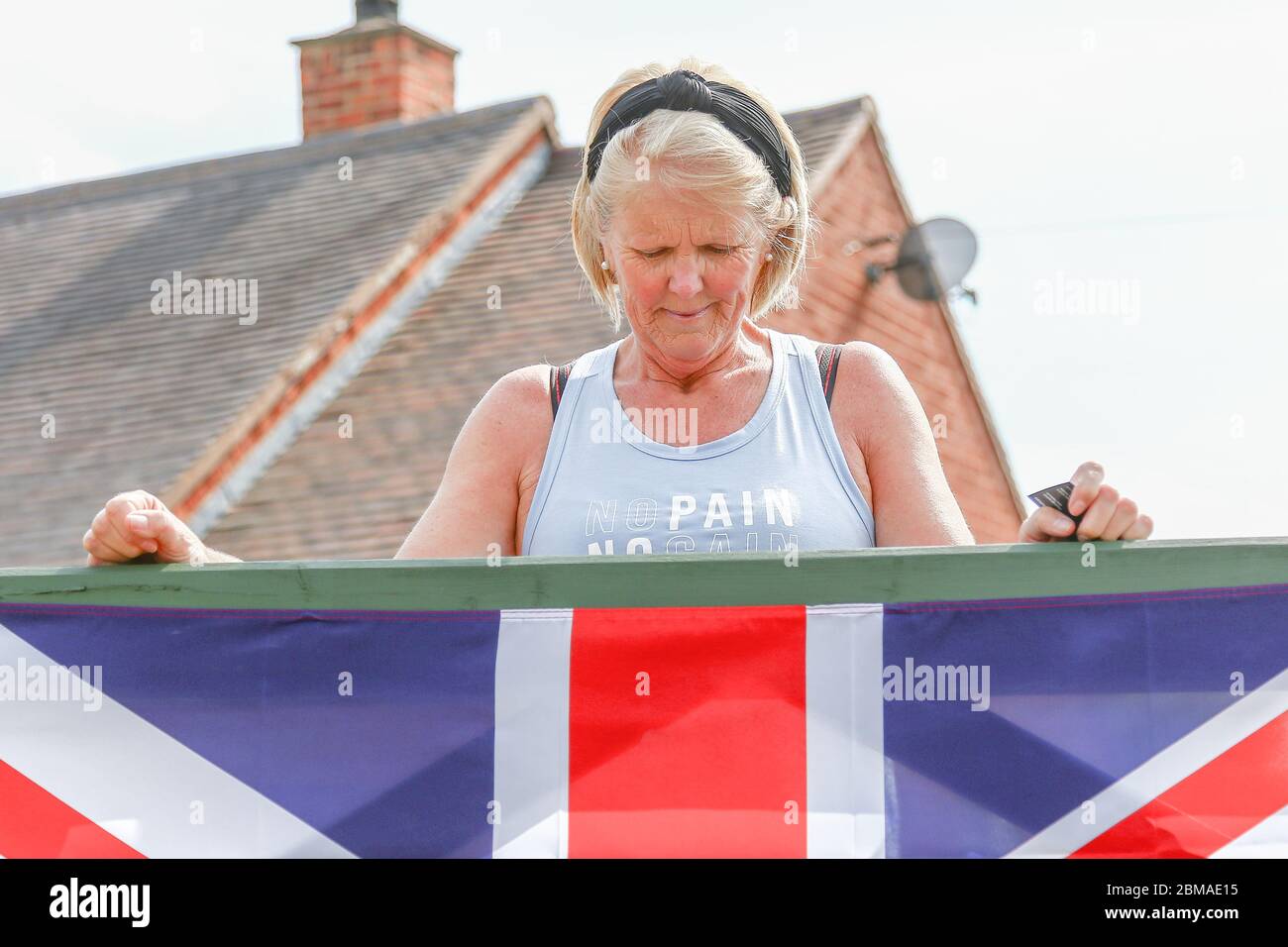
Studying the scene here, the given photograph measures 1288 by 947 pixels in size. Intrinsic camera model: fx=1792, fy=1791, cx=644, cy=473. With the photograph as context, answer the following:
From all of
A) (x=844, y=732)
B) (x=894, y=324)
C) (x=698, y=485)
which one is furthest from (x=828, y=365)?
(x=894, y=324)

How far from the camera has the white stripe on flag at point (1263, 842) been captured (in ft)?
8.70

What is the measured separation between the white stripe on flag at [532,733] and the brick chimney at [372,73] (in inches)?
597

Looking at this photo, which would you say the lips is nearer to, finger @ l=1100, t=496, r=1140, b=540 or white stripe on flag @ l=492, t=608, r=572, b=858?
white stripe on flag @ l=492, t=608, r=572, b=858

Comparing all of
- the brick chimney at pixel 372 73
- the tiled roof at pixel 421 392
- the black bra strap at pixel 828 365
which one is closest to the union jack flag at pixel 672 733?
the black bra strap at pixel 828 365

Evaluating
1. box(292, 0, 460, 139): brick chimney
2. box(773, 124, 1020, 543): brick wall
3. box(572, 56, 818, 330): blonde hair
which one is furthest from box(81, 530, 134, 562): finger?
box(292, 0, 460, 139): brick chimney

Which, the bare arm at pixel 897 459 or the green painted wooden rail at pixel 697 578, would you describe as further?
the bare arm at pixel 897 459

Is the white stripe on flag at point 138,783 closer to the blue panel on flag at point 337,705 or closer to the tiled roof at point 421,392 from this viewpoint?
the blue panel on flag at point 337,705

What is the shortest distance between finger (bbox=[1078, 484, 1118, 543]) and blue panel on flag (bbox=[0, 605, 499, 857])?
94cm

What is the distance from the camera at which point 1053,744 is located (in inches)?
107

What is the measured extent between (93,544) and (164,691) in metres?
0.28

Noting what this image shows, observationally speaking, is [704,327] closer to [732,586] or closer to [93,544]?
[732,586]

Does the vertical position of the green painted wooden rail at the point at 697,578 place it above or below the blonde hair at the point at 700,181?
below

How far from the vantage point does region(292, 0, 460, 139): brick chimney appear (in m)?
17.4
